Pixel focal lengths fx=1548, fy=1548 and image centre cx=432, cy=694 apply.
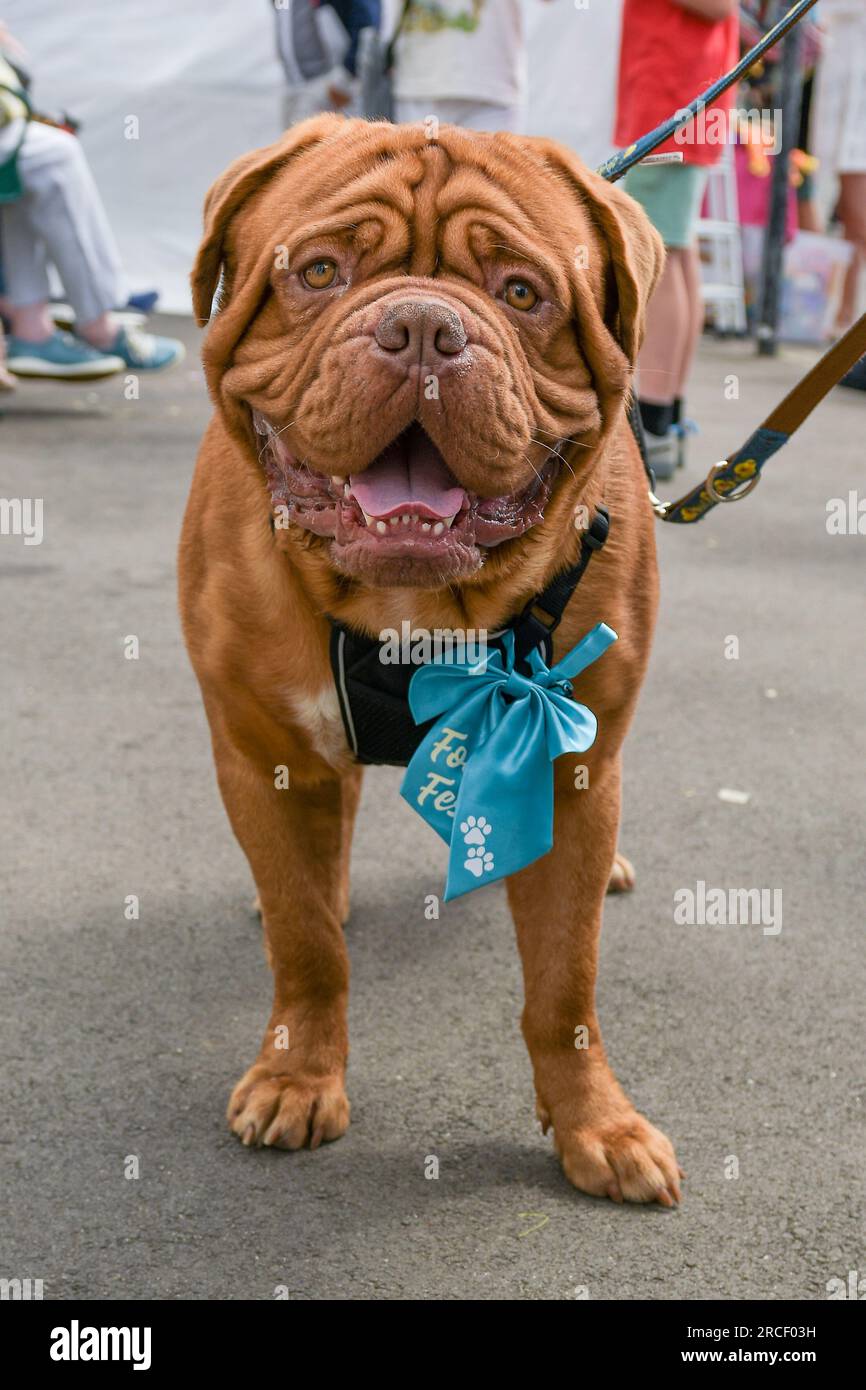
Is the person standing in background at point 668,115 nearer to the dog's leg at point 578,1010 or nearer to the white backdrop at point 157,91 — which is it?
the dog's leg at point 578,1010

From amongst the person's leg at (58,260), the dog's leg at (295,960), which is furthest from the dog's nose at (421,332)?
the person's leg at (58,260)

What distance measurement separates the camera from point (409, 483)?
2021 mm

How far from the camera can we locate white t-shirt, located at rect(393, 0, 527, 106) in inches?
252

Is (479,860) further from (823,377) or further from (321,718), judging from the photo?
(823,377)

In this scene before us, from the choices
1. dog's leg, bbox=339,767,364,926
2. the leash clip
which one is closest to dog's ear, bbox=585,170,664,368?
the leash clip

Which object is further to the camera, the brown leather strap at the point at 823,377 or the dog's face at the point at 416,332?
the brown leather strap at the point at 823,377

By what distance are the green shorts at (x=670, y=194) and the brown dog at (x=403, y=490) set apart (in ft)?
11.3

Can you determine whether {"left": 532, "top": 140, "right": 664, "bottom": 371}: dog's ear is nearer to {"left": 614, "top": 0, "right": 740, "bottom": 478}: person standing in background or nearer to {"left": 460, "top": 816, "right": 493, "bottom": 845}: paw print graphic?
{"left": 460, "top": 816, "right": 493, "bottom": 845}: paw print graphic

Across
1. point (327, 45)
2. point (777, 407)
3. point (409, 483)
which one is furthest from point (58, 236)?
point (409, 483)

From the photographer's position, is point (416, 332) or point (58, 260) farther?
point (58, 260)

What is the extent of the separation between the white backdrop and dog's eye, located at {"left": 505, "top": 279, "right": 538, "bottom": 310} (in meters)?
9.97

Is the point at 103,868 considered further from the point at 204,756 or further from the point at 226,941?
the point at 204,756

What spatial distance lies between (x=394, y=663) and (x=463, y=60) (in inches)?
193

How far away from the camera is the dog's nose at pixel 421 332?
186cm
